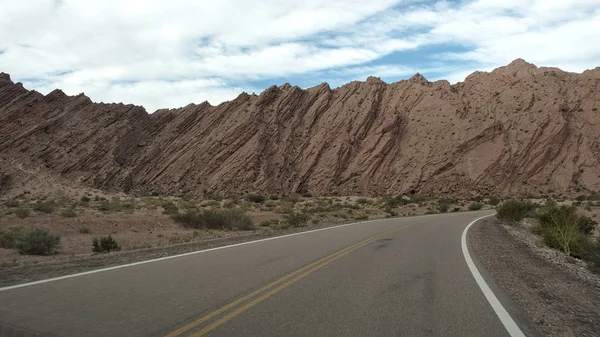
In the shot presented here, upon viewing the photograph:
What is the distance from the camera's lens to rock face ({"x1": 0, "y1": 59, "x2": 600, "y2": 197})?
6050cm

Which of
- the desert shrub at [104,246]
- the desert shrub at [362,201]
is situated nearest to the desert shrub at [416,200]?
the desert shrub at [362,201]

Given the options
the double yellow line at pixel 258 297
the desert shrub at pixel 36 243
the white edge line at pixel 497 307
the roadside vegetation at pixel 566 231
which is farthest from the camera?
the desert shrub at pixel 36 243

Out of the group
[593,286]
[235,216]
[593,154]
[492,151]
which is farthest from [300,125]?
A: [593,286]

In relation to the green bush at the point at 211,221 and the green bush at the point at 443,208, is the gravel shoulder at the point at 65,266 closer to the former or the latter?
the green bush at the point at 211,221

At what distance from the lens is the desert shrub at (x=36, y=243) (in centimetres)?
1521

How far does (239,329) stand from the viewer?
600cm

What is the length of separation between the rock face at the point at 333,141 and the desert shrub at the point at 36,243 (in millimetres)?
44090

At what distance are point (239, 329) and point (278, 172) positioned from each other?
58619 millimetres

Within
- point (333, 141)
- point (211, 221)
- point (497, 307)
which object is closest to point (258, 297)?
point (497, 307)

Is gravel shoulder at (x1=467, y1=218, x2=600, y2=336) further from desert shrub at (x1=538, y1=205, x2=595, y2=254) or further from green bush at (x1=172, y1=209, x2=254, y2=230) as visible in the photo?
green bush at (x1=172, y1=209, x2=254, y2=230)

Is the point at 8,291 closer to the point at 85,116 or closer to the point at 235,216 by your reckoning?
the point at 235,216

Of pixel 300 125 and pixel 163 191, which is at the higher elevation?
pixel 300 125

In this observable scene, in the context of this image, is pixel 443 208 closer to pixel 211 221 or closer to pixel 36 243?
pixel 211 221

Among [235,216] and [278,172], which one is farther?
[278,172]
